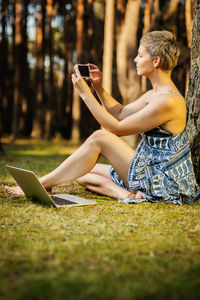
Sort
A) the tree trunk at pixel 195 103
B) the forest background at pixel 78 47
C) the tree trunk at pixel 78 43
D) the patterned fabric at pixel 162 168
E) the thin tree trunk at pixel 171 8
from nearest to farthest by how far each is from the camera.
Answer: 1. the patterned fabric at pixel 162 168
2. the tree trunk at pixel 195 103
3. the forest background at pixel 78 47
4. the thin tree trunk at pixel 171 8
5. the tree trunk at pixel 78 43

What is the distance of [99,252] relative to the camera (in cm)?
196

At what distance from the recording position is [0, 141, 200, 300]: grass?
1531 mm

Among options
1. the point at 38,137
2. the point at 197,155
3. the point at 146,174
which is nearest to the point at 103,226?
the point at 146,174

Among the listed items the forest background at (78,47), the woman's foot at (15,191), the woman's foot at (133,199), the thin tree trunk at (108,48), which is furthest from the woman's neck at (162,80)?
the thin tree trunk at (108,48)

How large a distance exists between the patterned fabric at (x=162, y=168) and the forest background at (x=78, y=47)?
12.1 ft

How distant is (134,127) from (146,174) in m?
0.38

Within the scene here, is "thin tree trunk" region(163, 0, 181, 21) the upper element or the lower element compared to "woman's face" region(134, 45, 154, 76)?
upper

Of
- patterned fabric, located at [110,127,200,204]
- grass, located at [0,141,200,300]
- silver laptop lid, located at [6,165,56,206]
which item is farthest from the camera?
patterned fabric, located at [110,127,200,204]

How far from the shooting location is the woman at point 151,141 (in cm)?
305

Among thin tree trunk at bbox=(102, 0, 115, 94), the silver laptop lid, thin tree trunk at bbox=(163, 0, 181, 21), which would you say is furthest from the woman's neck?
thin tree trunk at bbox=(163, 0, 181, 21)

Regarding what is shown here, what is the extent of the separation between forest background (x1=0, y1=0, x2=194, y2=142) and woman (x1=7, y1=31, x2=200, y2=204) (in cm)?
366

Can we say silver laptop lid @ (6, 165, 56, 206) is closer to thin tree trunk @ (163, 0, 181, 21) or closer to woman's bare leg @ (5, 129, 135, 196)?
woman's bare leg @ (5, 129, 135, 196)

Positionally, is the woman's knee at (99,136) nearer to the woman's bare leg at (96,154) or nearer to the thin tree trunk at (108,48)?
the woman's bare leg at (96,154)

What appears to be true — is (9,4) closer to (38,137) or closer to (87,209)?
(38,137)
